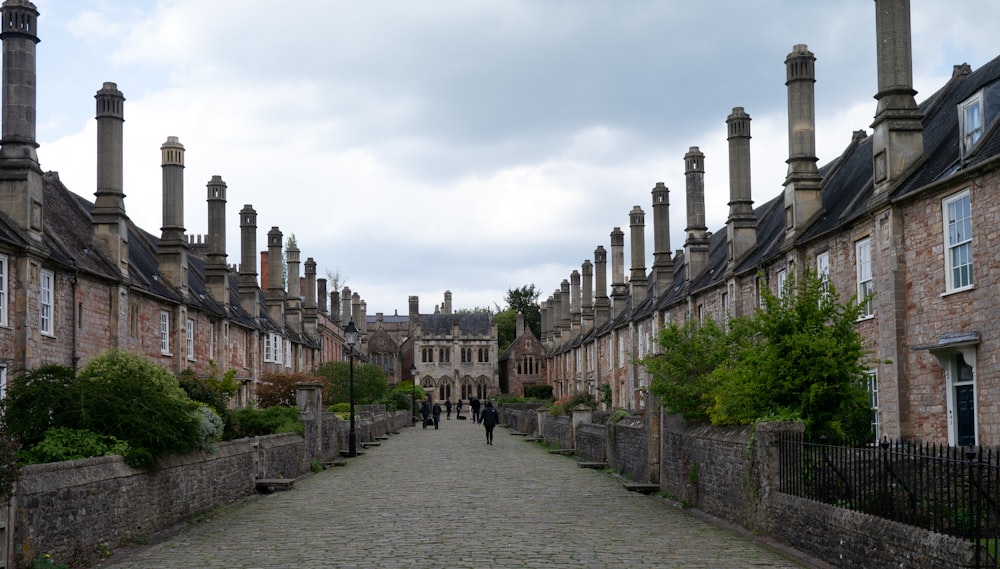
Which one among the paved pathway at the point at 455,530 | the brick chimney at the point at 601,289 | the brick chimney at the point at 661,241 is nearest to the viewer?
the paved pathway at the point at 455,530

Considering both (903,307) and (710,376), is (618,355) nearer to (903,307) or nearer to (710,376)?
(903,307)

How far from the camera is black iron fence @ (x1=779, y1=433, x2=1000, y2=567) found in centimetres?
909

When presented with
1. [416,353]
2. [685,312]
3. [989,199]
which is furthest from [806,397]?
[416,353]

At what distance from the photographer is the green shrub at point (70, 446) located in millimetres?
12758

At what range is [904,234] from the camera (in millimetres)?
21812

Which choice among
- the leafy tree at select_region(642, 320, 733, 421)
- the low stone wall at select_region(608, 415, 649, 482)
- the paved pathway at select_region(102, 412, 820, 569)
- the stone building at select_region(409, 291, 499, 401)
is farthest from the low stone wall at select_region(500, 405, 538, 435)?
the stone building at select_region(409, 291, 499, 401)

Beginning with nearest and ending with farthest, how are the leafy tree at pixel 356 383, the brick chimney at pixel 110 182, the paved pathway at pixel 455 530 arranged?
the paved pathway at pixel 455 530 < the brick chimney at pixel 110 182 < the leafy tree at pixel 356 383

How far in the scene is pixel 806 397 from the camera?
1484 centimetres

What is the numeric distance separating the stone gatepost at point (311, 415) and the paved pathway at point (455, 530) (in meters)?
2.60

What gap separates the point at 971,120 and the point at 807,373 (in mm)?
9589

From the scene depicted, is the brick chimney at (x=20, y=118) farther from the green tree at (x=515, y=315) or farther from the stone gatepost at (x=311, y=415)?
the green tree at (x=515, y=315)

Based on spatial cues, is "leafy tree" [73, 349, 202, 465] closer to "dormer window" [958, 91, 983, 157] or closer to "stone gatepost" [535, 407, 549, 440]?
"dormer window" [958, 91, 983, 157]

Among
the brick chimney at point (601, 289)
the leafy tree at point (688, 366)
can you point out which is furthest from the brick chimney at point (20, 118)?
the brick chimney at point (601, 289)

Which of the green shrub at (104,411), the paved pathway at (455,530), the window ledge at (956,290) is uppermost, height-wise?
the window ledge at (956,290)
